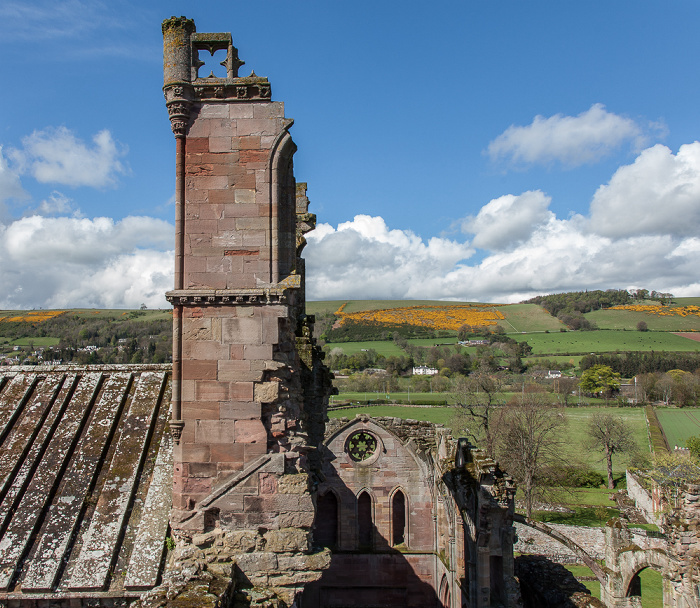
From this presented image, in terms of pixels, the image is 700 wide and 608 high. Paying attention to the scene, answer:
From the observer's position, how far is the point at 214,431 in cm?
661

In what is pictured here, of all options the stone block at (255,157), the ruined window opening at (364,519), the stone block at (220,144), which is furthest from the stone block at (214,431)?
the ruined window opening at (364,519)

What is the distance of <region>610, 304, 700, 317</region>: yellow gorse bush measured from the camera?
409 feet

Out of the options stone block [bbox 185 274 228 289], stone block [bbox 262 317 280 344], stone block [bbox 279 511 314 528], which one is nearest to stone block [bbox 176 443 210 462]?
stone block [bbox 279 511 314 528]

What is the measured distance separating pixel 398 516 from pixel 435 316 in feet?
386

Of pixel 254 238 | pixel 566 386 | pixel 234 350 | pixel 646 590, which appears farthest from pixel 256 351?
pixel 566 386

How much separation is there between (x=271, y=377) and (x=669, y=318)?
138m

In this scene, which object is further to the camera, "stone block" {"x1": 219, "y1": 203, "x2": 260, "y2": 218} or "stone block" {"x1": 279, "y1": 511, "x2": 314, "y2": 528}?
"stone block" {"x1": 219, "y1": 203, "x2": 260, "y2": 218}

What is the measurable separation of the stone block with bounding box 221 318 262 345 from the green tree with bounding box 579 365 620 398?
261 ft

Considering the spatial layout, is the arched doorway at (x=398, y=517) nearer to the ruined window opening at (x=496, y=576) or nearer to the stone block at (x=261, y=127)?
the ruined window opening at (x=496, y=576)

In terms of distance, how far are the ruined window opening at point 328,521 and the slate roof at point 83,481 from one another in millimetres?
9146

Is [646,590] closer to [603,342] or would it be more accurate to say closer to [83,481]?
[83,481]

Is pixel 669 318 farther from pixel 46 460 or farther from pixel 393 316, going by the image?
pixel 46 460

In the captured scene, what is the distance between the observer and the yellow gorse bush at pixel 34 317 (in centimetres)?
8189

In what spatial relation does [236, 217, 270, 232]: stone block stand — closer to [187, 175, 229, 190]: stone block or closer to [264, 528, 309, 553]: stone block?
[187, 175, 229, 190]: stone block
